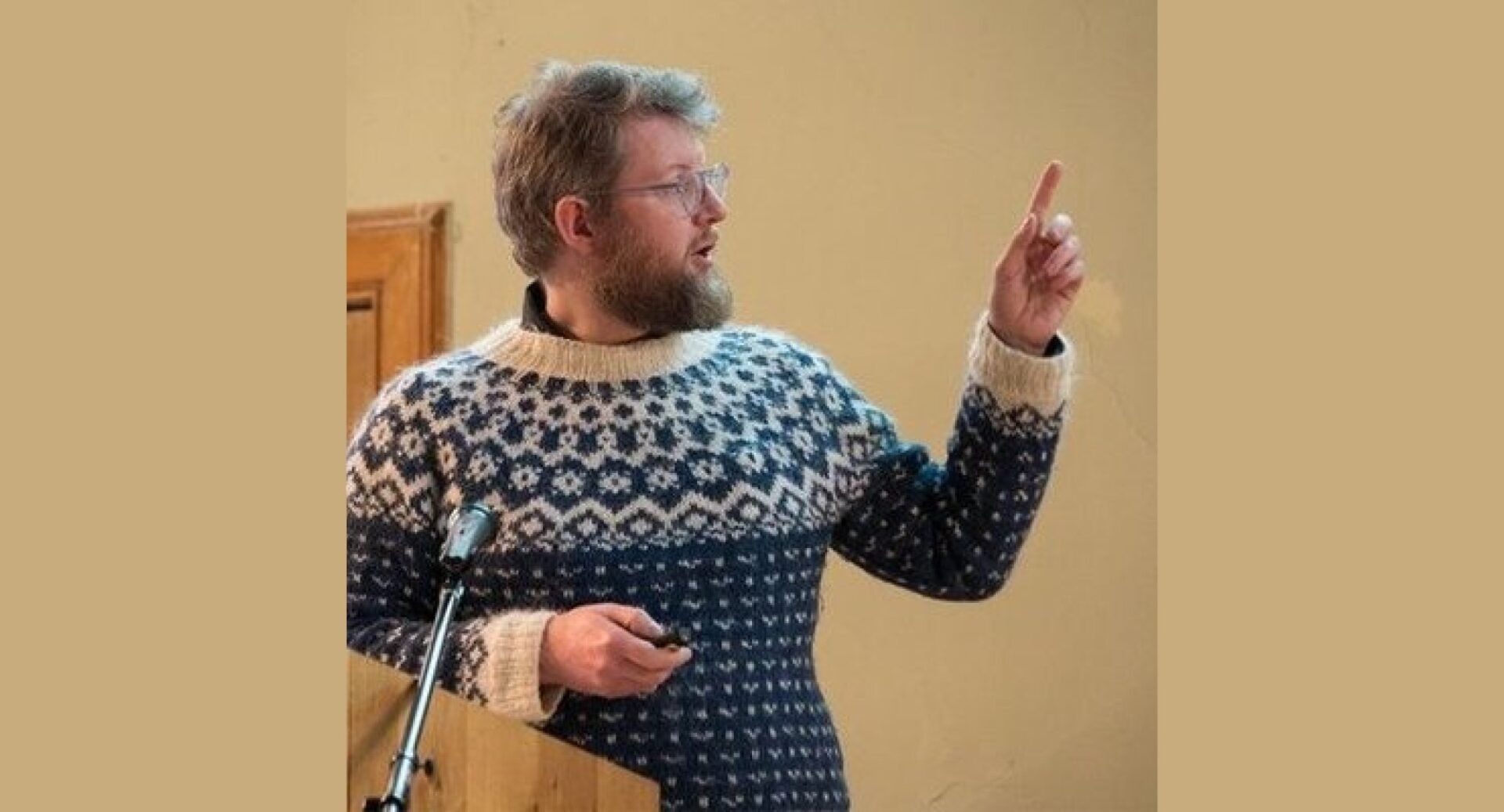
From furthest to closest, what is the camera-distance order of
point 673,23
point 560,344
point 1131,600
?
1. point 673,23
2. point 1131,600
3. point 560,344

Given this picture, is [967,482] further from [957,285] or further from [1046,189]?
[957,285]

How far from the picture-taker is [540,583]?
62.8 inches

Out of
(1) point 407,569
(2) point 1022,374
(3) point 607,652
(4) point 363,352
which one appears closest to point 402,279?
(4) point 363,352

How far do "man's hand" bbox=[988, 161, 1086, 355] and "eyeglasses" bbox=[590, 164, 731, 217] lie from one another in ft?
0.88

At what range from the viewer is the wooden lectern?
125 cm

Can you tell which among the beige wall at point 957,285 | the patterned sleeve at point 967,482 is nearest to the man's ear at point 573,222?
the patterned sleeve at point 967,482

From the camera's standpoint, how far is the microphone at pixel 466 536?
4.18 feet

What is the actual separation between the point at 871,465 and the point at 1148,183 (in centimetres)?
93

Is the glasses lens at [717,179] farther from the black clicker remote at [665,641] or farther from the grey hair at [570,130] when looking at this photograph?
the black clicker remote at [665,641]

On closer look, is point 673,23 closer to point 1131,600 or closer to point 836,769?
point 1131,600

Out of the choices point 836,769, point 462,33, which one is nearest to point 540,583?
point 836,769

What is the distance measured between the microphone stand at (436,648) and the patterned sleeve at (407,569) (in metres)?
0.21

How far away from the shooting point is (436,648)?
1187 mm

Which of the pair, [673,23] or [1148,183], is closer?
[1148,183]
